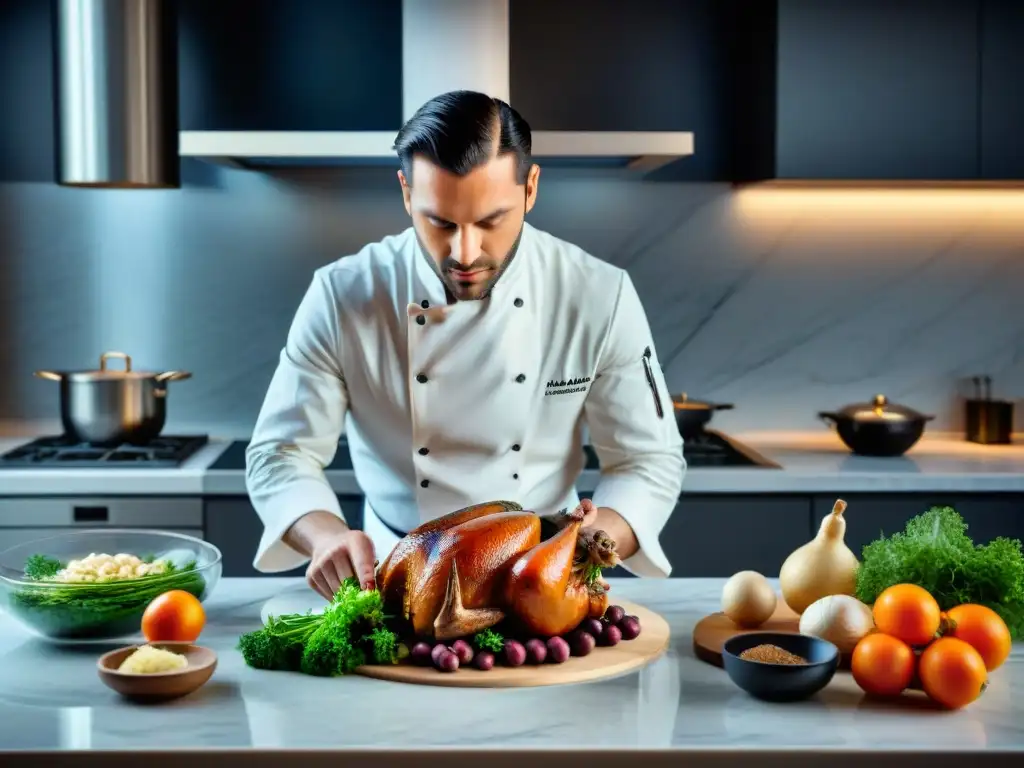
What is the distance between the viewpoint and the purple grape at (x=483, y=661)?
1.59 m

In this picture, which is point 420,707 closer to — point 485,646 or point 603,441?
point 485,646

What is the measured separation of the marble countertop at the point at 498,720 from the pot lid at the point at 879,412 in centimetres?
178

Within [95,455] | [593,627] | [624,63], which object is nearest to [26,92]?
[95,455]

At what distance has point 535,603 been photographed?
5.33 feet

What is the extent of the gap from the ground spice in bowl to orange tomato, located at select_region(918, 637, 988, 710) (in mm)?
143

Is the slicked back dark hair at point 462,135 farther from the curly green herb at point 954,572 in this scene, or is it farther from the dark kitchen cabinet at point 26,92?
the dark kitchen cabinet at point 26,92

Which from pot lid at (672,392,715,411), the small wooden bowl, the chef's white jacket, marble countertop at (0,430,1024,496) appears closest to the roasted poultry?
the small wooden bowl

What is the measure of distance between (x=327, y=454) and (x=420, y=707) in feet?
2.67

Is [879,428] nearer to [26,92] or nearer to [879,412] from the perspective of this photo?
[879,412]

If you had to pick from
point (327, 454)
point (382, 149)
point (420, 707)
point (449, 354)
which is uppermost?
point (382, 149)

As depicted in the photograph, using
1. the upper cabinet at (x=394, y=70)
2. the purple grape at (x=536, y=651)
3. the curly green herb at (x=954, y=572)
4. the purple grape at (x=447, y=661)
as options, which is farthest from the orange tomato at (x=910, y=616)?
the upper cabinet at (x=394, y=70)

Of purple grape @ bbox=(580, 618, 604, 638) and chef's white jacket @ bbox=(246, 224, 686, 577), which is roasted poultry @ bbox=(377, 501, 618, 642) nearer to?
purple grape @ bbox=(580, 618, 604, 638)

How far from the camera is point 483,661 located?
1595 millimetres

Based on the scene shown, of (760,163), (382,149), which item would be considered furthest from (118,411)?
(760,163)
